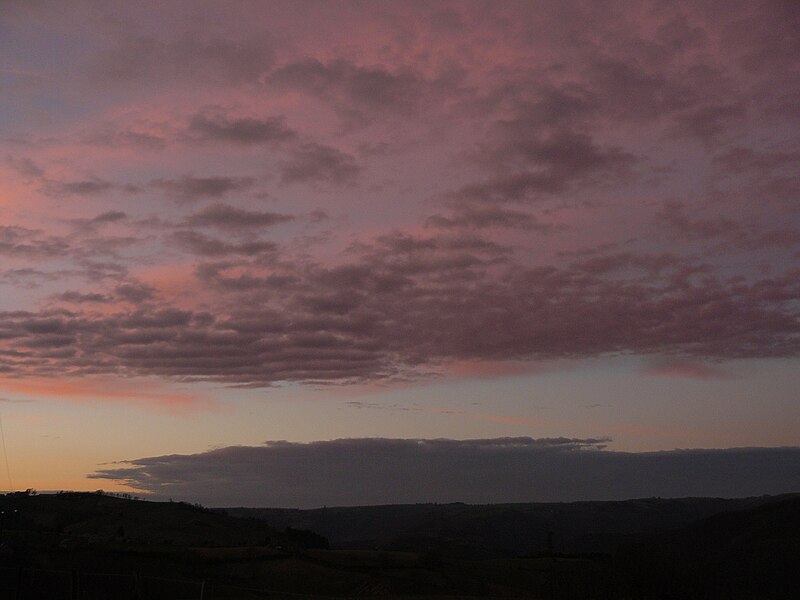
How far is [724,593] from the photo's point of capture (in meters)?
59.2

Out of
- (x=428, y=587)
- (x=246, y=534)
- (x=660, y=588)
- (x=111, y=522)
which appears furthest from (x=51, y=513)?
(x=660, y=588)

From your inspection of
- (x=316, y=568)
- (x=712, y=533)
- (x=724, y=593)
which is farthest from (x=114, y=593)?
(x=712, y=533)

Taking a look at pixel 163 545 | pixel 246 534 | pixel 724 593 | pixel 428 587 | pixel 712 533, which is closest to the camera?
pixel 724 593

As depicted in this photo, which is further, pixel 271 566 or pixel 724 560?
pixel 724 560

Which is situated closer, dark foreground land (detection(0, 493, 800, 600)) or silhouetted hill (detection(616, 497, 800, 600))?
dark foreground land (detection(0, 493, 800, 600))

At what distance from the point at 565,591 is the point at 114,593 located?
30456mm

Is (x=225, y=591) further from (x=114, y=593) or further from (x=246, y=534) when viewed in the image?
(x=246, y=534)

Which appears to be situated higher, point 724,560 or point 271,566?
point 271,566

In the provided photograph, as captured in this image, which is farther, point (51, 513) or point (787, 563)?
point (51, 513)

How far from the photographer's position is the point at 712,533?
5999 inches

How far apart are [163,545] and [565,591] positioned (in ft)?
137

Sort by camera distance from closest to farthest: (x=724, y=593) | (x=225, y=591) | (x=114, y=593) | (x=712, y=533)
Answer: (x=114, y=593) → (x=225, y=591) → (x=724, y=593) → (x=712, y=533)

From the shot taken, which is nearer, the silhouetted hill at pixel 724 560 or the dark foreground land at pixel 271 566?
the dark foreground land at pixel 271 566

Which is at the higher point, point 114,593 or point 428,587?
point 114,593
